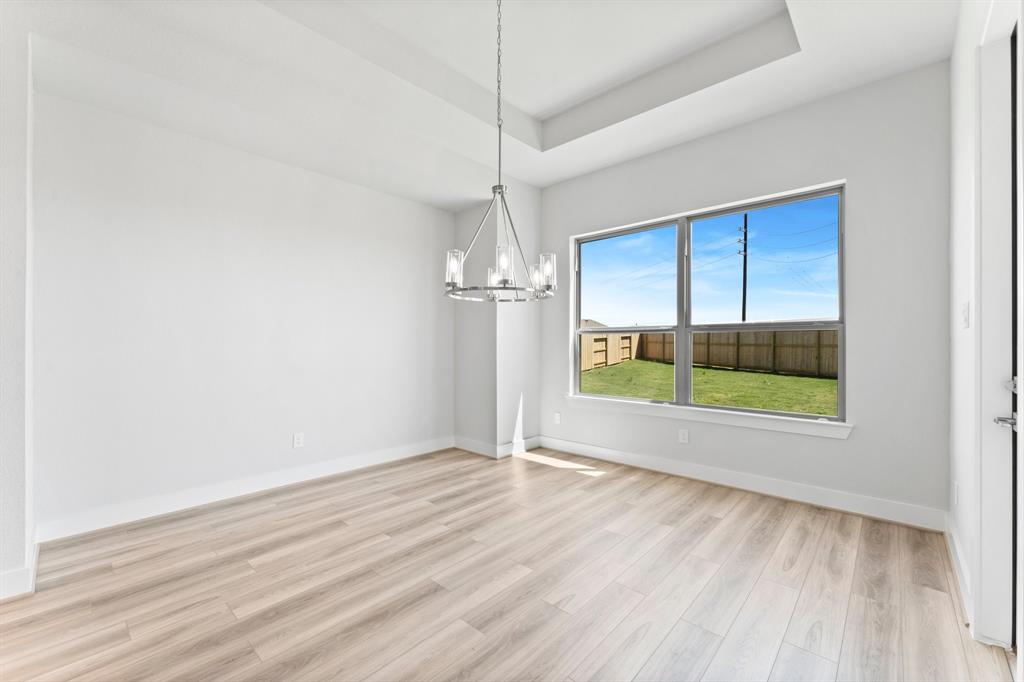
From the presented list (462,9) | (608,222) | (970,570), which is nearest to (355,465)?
(608,222)

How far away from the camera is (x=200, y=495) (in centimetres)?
323

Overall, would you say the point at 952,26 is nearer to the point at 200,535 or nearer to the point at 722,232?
the point at 722,232

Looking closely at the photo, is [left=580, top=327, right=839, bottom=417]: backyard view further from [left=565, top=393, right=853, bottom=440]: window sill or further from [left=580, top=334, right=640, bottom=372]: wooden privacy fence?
[left=565, top=393, right=853, bottom=440]: window sill

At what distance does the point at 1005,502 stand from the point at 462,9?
11.5ft

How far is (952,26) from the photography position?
2.45 metres

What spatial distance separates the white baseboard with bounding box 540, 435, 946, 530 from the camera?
2.77 metres

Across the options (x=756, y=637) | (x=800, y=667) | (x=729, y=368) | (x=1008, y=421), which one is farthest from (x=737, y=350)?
(x=800, y=667)

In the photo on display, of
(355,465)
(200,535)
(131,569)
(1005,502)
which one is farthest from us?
(355,465)

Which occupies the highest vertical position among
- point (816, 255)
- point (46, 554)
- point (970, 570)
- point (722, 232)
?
point (722, 232)

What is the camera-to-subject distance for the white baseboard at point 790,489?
2.77 m

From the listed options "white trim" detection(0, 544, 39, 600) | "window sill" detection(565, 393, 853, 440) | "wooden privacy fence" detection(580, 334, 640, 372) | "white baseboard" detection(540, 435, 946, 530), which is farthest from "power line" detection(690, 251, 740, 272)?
"white trim" detection(0, 544, 39, 600)

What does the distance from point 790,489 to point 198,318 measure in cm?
448

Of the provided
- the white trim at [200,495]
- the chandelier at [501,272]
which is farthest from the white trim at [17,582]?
the chandelier at [501,272]

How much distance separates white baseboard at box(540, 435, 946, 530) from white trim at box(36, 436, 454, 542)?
2.15 meters
